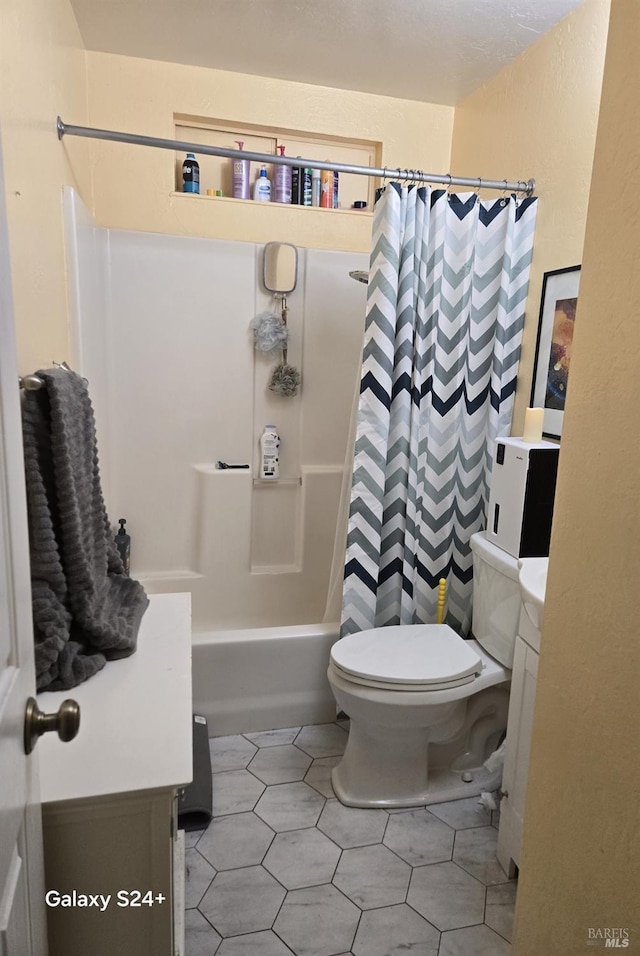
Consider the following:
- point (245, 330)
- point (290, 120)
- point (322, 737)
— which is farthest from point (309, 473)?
point (290, 120)

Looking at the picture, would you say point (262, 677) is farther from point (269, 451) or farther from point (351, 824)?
point (269, 451)

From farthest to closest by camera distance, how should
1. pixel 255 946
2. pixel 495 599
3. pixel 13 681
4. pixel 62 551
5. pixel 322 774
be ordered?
pixel 322 774 < pixel 495 599 < pixel 255 946 < pixel 62 551 < pixel 13 681

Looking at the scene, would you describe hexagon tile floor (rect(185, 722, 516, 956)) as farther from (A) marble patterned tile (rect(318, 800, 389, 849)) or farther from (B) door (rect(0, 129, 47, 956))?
(B) door (rect(0, 129, 47, 956))

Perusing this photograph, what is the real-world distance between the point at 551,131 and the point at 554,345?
68 centimetres

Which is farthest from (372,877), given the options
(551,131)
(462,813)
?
(551,131)

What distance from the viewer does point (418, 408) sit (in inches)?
77.6

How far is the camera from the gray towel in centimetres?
112

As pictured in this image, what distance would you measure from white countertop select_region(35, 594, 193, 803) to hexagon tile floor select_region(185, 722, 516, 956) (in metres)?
0.67

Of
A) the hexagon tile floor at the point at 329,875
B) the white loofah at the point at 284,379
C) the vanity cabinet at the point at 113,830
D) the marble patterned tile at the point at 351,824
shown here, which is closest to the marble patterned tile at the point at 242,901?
the hexagon tile floor at the point at 329,875

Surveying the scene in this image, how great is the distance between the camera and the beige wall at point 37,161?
3.90 ft

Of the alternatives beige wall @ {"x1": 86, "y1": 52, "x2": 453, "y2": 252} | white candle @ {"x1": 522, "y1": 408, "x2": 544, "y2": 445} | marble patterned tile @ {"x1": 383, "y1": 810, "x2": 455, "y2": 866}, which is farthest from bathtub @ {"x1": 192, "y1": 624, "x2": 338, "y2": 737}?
beige wall @ {"x1": 86, "y1": 52, "x2": 453, "y2": 252}

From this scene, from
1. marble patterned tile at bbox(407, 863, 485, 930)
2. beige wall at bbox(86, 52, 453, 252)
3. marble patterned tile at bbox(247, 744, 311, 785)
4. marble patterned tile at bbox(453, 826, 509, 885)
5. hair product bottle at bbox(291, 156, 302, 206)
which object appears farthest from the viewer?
hair product bottle at bbox(291, 156, 302, 206)

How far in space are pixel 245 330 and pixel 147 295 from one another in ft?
1.37

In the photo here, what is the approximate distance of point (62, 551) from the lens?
1.17 metres
